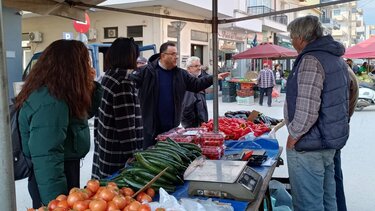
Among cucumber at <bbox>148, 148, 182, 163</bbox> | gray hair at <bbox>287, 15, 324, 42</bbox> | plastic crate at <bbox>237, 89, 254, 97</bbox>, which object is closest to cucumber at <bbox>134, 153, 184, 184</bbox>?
cucumber at <bbox>148, 148, 182, 163</bbox>

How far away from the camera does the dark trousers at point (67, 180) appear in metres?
2.32

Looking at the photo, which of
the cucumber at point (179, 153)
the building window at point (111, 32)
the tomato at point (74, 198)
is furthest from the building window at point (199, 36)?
the tomato at point (74, 198)

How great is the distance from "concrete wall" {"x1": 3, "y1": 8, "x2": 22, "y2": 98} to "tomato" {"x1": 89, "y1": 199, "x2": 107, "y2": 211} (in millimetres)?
9336

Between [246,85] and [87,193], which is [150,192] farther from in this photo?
[246,85]

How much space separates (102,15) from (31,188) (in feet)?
53.8

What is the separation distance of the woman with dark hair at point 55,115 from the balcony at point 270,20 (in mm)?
23629

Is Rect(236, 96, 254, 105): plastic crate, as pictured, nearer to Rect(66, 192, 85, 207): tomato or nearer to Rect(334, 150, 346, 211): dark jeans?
Rect(334, 150, 346, 211): dark jeans

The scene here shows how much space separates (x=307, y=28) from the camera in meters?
2.91

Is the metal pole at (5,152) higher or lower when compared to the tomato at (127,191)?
higher

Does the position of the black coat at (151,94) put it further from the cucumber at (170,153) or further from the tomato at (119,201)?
the tomato at (119,201)

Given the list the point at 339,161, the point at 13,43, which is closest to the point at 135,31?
the point at 13,43

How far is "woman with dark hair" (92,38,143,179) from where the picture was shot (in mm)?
3064

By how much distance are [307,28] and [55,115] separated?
1883 millimetres

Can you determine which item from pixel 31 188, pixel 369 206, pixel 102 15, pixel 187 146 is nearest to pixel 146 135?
pixel 187 146
